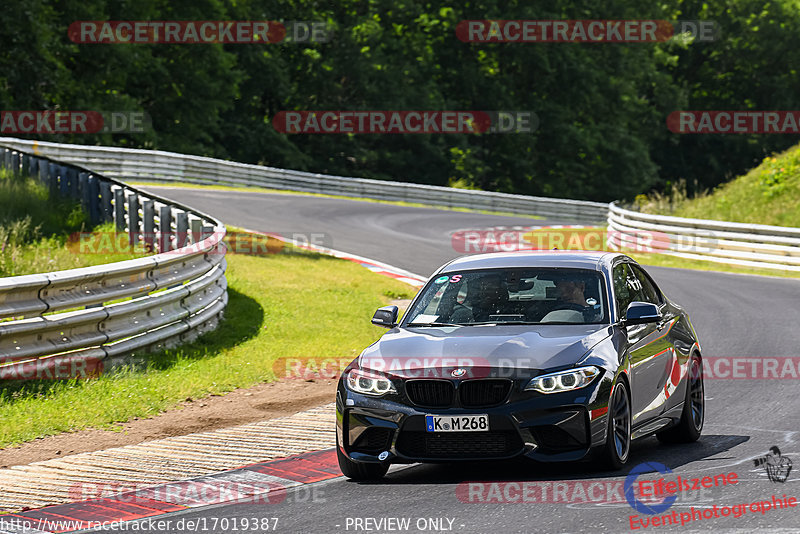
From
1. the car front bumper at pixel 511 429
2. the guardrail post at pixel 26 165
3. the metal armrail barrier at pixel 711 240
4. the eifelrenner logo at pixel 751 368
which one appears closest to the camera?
the car front bumper at pixel 511 429

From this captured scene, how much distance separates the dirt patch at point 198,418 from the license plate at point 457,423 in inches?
117

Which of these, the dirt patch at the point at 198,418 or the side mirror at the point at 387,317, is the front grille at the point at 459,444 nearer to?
the side mirror at the point at 387,317

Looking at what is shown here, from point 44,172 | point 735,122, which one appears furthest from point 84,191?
→ point 735,122

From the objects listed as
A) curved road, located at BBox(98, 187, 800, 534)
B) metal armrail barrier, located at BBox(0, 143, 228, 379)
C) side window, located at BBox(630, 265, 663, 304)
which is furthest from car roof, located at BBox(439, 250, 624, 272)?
metal armrail barrier, located at BBox(0, 143, 228, 379)

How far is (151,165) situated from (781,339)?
28.3 m

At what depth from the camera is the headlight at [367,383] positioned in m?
7.45

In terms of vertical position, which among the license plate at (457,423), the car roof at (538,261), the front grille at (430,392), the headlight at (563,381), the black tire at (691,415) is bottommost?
the black tire at (691,415)

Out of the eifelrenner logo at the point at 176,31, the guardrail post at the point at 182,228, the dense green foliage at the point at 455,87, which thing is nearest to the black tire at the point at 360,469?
the guardrail post at the point at 182,228

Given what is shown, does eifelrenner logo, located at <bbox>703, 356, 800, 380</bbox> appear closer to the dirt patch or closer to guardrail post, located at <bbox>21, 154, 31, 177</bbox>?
the dirt patch

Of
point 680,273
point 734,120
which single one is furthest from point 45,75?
point 734,120

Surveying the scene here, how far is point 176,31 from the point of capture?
51.4 meters

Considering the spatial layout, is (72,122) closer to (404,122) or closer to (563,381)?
(404,122)

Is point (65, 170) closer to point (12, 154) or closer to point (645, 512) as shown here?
point (12, 154)

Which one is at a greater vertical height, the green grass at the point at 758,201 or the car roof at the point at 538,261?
the car roof at the point at 538,261
